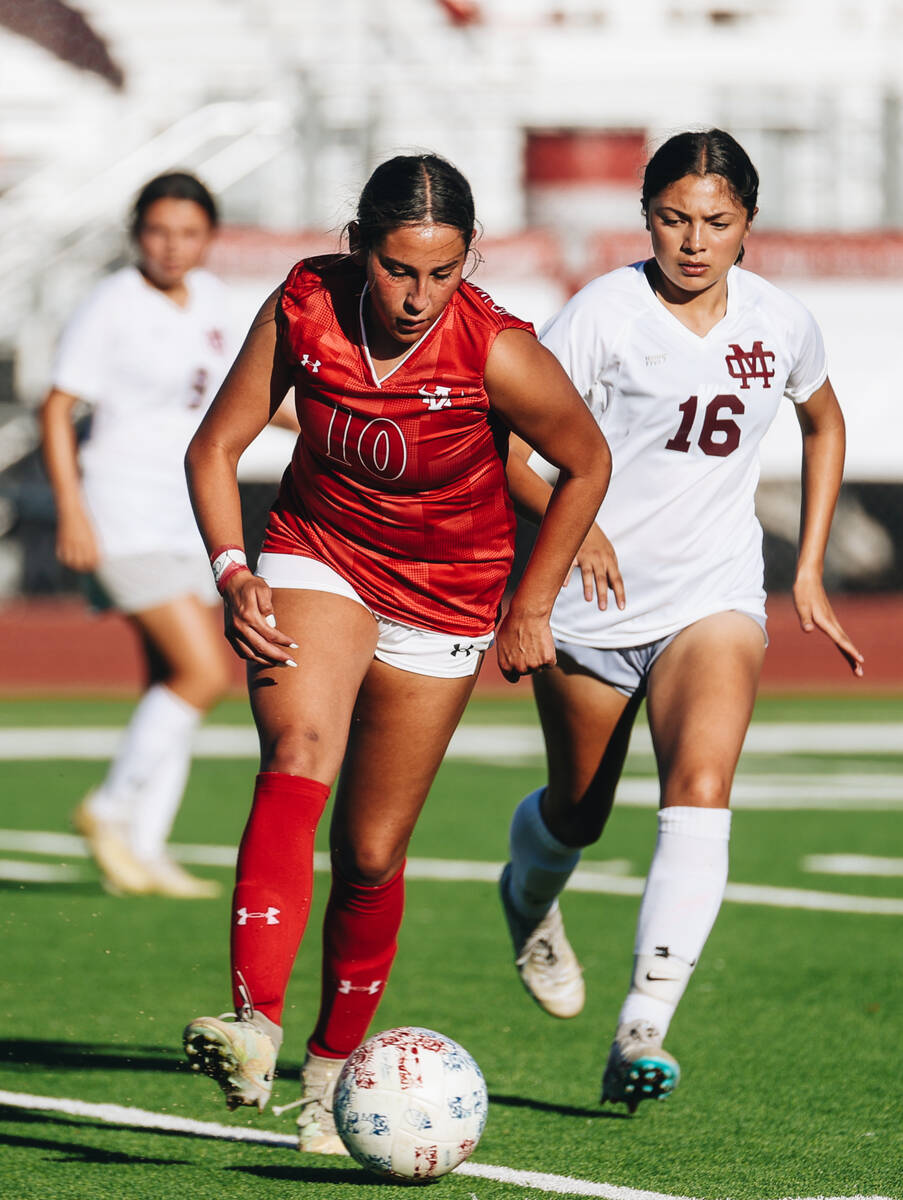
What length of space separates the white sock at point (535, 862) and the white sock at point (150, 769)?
7.46ft

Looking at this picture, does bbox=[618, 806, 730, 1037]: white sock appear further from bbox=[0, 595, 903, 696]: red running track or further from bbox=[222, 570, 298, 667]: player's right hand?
bbox=[0, 595, 903, 696]: red running track

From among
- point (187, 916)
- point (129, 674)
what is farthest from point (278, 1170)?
point (129, 674)

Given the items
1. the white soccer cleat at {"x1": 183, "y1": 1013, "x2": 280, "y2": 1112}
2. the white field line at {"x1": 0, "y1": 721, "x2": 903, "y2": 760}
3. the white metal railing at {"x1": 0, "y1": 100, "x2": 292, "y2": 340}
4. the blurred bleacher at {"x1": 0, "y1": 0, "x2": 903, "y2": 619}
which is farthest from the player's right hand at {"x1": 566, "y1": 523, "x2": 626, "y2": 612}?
the white metal railing at {"x1": 0, "y1": 100, "x2": 292, "y2": 340}

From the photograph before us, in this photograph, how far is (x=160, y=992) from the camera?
19.4 feet

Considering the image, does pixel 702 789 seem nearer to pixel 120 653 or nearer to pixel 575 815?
pixel 575 815

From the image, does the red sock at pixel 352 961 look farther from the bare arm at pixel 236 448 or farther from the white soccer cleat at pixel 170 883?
the white soccer cleat at pixel 170 883

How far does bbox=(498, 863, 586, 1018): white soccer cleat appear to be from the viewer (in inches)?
210

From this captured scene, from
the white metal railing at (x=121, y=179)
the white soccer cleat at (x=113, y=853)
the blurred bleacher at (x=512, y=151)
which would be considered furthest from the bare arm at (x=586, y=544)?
the white metal railing at (x=121, y=179)

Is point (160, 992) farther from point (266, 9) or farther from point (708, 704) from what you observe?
point (266, 9)

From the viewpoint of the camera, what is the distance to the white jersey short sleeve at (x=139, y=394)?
24.0ft

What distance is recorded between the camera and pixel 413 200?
12.5 feet

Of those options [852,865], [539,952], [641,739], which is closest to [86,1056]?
[539,952]

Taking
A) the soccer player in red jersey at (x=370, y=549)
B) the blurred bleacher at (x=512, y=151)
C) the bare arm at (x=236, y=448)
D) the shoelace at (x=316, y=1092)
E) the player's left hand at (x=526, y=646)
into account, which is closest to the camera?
the soccer player in red jersey at (x=370, y=549)

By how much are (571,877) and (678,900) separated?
2.82 meters
